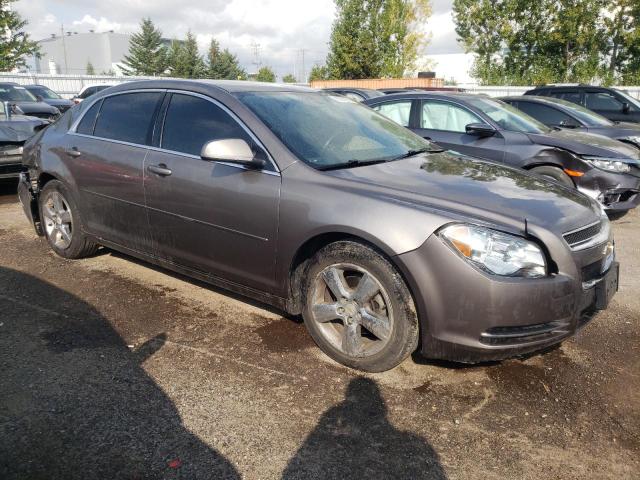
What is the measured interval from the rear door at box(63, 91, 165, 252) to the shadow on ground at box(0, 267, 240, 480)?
0.79 metres

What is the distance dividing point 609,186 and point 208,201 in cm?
492

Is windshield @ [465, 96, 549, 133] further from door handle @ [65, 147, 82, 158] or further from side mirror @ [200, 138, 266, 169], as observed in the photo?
door handle @ [65, 147, 82, 158]

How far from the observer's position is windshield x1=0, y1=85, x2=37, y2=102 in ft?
51.8

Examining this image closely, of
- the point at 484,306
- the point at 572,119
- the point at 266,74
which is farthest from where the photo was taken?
the point at 266,74

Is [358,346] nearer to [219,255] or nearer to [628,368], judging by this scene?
[219,255]

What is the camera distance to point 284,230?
3219 millimetres

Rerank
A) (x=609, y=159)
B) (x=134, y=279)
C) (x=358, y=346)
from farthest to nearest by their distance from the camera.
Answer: (x=609, y=159) → (x=134, y=279) → (x=358, y=346)

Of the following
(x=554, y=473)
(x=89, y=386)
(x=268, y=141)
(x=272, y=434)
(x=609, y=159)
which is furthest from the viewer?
(x=609, y=159)

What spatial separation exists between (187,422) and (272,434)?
1.41 ft

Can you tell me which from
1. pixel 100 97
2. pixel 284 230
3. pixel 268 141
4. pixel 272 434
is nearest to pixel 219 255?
pixel 284 230

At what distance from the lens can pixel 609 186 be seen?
20.4 ft

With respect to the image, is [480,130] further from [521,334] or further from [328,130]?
[521,334]

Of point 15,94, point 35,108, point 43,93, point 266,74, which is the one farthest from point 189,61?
point 35,108

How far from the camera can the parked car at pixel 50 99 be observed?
57.2 ft
